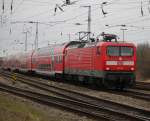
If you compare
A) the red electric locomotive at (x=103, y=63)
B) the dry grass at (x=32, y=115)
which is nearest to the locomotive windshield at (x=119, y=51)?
the red electric locomotive at (x=103, y=63)

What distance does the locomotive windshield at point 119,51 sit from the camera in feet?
84.2

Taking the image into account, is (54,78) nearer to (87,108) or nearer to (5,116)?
(87,108)

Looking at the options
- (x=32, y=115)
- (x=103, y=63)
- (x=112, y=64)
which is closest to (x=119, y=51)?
(x=112, y=64)

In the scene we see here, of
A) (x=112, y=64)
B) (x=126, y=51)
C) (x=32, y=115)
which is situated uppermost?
(x=126, y=51)

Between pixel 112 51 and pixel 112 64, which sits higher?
pixel 112 51

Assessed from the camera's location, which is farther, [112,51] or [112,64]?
[112,51]

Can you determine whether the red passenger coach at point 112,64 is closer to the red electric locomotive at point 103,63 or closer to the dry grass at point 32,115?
the red electric locomotive at point 103,63

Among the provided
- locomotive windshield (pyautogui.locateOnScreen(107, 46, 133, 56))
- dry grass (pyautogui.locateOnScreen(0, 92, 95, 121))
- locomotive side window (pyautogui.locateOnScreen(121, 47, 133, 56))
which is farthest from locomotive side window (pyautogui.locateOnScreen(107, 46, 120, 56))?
dry grass (pyautogui.locateOnScreen(0, 92, 95, 121))

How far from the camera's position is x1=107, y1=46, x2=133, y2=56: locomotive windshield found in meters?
25.7

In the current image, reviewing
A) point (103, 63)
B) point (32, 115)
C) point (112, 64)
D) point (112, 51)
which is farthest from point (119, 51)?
point (32, 115)

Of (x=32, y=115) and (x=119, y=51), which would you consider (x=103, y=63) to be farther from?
(x=32, y=115)

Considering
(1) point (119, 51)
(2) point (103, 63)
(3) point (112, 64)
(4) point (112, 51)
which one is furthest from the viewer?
(1) point (119, 51)

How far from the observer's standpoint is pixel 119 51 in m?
25.9

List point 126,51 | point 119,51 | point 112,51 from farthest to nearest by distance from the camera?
1. point 126,51
2. point 119,51
3. point 112,51
